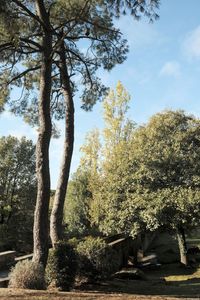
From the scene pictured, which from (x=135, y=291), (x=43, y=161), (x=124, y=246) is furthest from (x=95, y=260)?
(x=124, y=246)

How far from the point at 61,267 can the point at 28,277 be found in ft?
4.05

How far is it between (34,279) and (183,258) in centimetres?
1441

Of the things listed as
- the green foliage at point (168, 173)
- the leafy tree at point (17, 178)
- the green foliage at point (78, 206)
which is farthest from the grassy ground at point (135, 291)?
the leafy tree at point (17, 178)

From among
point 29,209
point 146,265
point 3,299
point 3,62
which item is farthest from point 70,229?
point 3,299

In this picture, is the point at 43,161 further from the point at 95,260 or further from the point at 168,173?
the point at 168,173

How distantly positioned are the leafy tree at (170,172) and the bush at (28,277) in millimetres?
10179

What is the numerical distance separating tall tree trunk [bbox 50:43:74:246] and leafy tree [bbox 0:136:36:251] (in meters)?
17.8

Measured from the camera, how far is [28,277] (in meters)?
10.8

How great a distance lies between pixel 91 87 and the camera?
17500 millimetres

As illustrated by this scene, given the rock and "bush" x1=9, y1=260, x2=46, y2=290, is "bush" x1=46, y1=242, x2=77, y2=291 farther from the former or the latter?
the rock

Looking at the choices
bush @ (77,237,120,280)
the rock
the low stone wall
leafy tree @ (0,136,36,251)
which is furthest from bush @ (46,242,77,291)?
leafy tree @ (0,136,36,251)

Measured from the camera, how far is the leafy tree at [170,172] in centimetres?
2028

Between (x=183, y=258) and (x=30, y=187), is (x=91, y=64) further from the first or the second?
(x=30, y=187)

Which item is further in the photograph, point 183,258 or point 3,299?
point 183,258
